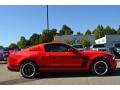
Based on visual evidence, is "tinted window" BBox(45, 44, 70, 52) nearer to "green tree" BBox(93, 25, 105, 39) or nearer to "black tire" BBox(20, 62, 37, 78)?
"black tire" BBox(20, 62, 37, 78)

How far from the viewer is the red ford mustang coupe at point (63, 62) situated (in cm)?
1309

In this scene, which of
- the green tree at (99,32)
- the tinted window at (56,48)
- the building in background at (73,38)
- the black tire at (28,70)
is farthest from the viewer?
the green tree at (99,32)

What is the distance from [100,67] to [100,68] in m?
0.04

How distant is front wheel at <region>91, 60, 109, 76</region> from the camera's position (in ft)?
43.0

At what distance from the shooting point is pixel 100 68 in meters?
13.2

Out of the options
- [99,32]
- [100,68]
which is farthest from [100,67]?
[99,32]

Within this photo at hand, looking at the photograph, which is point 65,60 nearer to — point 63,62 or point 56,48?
point 63,62

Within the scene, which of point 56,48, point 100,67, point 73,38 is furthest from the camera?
point 73,38

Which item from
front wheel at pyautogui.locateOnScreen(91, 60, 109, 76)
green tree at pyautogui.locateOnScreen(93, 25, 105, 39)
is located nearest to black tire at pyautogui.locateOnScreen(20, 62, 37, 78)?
front wheel at pyautogui.locateOnScreen(91, 60, 109, 76)

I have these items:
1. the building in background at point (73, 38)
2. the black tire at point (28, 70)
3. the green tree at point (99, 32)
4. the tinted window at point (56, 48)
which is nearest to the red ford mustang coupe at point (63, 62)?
the black tire at point (28, 70)

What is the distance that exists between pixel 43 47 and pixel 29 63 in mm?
865

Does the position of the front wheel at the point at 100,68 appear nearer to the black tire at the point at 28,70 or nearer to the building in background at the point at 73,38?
the black tire at the point at 28,70
